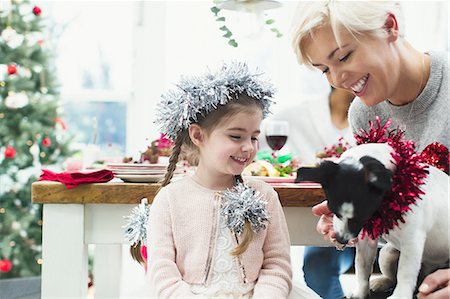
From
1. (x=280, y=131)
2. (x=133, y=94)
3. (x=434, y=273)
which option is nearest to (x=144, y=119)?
(x=133, y=94)

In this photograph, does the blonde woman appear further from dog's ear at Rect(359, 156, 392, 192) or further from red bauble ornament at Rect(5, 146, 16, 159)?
red bauble ornament at Rect(5, 146, 16, 159)

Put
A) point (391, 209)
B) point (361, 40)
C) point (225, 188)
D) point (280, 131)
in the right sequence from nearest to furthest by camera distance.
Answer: point (391, 209)
point (361, 40)
point (225, 188)
point (280, 131)

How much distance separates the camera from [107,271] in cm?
253

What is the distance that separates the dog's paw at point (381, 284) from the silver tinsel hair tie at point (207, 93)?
49cm

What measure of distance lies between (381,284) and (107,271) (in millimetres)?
1511

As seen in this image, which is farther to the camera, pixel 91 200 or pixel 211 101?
pixel 91 200

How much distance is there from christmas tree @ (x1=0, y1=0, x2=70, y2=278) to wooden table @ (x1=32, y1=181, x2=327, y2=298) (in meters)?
2.25

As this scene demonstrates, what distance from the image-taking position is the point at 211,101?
53.1 inches

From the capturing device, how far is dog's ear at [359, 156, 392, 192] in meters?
0.97

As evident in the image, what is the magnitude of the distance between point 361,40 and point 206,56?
10.5ft

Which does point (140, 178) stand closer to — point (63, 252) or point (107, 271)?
point (63, 252)

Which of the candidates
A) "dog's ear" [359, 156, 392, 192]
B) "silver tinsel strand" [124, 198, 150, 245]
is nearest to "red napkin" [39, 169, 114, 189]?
"silver tinsel strand" [124, 198, 150, 245]

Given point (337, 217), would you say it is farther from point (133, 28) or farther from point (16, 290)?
point (133, 28)

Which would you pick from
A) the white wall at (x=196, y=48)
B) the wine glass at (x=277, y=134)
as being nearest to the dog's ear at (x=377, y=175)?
the wine glass at (x=277, y=134)
